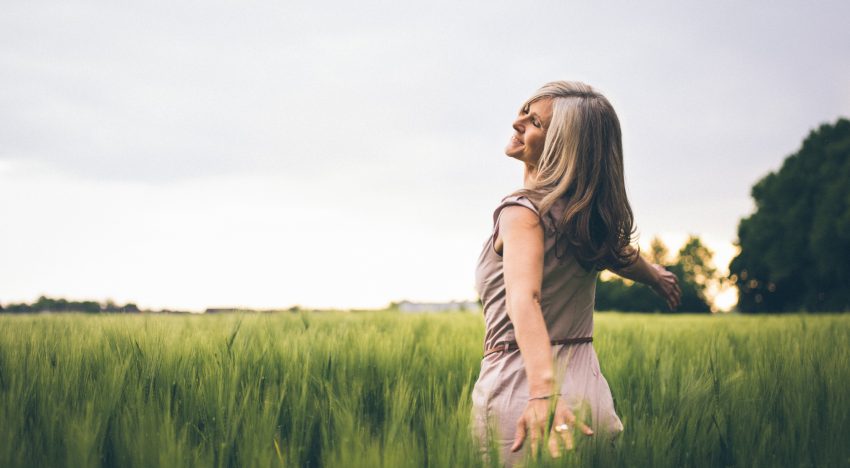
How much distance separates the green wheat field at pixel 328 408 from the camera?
5.58 feet

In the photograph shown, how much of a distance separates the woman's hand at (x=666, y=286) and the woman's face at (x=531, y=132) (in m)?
0.83

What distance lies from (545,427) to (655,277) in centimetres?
117

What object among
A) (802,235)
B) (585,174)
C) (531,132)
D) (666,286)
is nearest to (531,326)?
(585,174)

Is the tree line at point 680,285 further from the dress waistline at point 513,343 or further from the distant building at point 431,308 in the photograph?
the dress waistline at point 513,343

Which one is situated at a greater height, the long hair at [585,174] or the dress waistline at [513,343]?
the long hair at [585,174]

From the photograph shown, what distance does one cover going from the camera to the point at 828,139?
27281 millimetres

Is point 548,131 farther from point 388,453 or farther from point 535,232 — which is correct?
point 388,453

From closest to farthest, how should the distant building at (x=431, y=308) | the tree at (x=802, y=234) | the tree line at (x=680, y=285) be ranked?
the distant building at (x=431, y=308), the tree at (x=802, y=234), the tree line at (x=680, y=285)

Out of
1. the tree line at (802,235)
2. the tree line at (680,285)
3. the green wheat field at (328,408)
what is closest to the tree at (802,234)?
the tree line at (802,235)

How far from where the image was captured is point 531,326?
168 cm

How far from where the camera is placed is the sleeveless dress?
1817 mm

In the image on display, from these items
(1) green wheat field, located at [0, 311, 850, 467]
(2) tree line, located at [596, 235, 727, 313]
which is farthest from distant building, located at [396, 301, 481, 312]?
(2) tree line, located at [596, 235, 727, 313]

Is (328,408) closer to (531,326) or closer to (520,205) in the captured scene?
(531,326)

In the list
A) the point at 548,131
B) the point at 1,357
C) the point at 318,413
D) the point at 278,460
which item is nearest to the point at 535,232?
the point at 548,131
